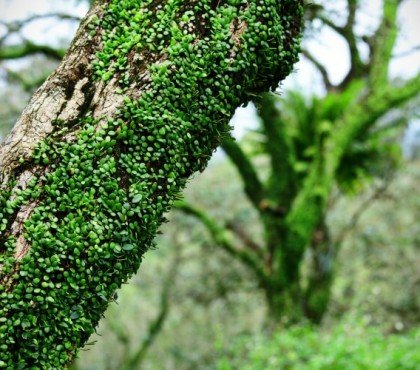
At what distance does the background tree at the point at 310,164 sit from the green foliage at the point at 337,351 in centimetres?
138

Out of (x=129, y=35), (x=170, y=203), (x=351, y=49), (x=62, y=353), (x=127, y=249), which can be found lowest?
(x=62, y=353)

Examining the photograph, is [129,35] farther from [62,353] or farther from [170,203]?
[62,353]

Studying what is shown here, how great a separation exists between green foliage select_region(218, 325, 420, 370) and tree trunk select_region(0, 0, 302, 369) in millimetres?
4106

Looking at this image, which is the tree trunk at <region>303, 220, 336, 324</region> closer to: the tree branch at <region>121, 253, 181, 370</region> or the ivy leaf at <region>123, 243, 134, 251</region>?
the tree branch at <region>121, 253, 181, 370</region>

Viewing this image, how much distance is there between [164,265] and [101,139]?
694 inches

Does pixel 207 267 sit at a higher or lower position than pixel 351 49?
lower

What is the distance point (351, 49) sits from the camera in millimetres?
8602

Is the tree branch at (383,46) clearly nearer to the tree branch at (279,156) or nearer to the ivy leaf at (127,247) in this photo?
the tree branch at (279,156)

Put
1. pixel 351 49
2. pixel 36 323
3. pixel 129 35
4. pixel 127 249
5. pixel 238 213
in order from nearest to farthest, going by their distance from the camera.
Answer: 1. pixel 36 323
2. pixel 127 249
3. pixel 129 35
4. pixel 351 49
5. pixel 238 213

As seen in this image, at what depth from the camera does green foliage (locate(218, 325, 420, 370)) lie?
18.2ft

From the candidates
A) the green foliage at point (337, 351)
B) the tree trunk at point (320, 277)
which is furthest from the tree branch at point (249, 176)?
the green foliage at point (337, 351)

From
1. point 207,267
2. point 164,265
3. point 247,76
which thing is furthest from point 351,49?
point 164,265

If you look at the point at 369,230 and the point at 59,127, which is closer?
the point at 59,127

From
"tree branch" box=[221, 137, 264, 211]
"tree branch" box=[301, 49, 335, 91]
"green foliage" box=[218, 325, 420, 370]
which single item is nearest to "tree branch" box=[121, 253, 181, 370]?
"tree branch" box=[221, 137, 264, 211]
